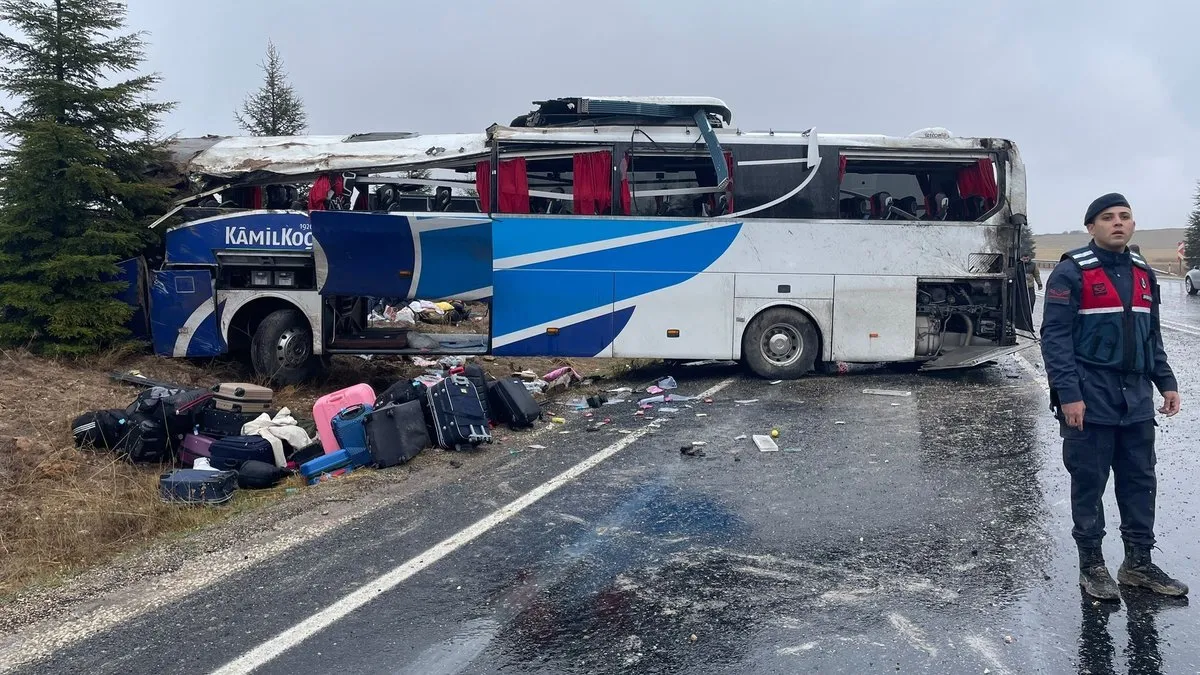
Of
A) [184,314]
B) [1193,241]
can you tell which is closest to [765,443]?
[184,314]

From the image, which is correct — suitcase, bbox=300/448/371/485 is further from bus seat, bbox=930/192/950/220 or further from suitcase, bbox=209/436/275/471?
bus seat, bbox=930/192/950/220

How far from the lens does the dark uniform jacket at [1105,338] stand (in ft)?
13.7

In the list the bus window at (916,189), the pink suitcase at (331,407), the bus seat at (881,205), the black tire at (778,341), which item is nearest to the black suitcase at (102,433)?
the pink suitcase at (331,407)

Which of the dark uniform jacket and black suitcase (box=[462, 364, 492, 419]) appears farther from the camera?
black suitcase (box=[462, 364, 492, 419])

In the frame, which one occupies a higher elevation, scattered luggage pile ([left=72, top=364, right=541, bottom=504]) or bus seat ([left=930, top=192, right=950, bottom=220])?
bus seat ([left=930, top=192, right=950, bottom=220])

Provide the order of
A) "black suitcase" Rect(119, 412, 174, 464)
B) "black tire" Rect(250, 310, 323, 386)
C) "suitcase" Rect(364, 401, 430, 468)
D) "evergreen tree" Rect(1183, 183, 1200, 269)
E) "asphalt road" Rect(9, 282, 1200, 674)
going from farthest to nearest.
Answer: "evergreen tree" Rect(1183, 183, 1200, 269) < "black tire" Rect(250, 310, 323, 386) < "black suitcase" Rect(119, 412, 174, 464) < "suitcase" Rect(364, 401, 430, 468) < "asphalt road" Rect(9, 282, 1200, 674)

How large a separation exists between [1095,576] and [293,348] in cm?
904

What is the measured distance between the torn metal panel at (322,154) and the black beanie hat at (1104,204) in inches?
Result: 298

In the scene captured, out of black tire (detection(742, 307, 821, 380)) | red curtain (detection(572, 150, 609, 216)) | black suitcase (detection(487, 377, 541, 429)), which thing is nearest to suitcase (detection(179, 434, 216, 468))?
black suitcase (detection(487, 377, 541, 429))

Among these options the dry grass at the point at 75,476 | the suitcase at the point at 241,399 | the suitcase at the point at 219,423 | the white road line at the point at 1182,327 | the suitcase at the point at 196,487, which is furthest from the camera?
the white road line at the point at 1182,327

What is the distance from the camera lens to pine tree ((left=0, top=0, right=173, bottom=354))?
10.0 metres

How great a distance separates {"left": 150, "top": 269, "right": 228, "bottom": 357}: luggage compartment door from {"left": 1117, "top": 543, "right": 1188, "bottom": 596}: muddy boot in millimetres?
9571

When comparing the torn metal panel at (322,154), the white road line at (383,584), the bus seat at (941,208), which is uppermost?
the torn metal panel at (322,154)

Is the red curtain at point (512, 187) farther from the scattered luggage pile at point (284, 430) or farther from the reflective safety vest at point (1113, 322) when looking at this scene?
the reflective safety vest at point (1113, 322)
